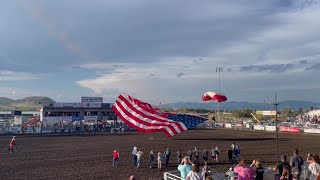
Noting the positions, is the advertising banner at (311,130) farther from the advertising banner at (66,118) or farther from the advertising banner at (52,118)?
the advertising banner at (52,118)

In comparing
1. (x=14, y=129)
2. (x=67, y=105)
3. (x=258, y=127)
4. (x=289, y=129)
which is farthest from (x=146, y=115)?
(x=258, y=127)

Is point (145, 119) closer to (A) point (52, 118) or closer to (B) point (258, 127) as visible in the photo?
(A) point (52, 118)

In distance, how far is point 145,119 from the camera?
1912 cm

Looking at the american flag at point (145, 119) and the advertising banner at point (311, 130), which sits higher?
the american flag at point (145, 119)

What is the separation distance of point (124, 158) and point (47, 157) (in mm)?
6934

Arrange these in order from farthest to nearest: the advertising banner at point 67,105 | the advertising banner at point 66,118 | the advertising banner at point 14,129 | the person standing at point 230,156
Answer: the advertising banner at point 67,105 < the advertising banner at point 66,118 < the advertising banner at point 14,129 < the person standing at point 230,156

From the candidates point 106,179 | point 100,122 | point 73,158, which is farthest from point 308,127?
point 106,179

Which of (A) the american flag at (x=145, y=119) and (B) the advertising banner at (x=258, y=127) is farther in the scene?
(B) the advertising banner at (x=258, y=127)

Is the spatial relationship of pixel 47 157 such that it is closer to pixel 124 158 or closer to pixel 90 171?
pixel 124 158

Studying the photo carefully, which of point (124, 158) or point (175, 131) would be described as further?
point (124, 158)

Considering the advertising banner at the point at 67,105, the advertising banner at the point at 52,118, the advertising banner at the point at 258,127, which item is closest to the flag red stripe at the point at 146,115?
the advertising banner at the point at 52,118

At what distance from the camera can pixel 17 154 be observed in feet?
112

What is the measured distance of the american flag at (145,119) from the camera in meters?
18.4

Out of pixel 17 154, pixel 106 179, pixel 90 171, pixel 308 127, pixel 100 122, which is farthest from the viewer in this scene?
pixel 100 122
